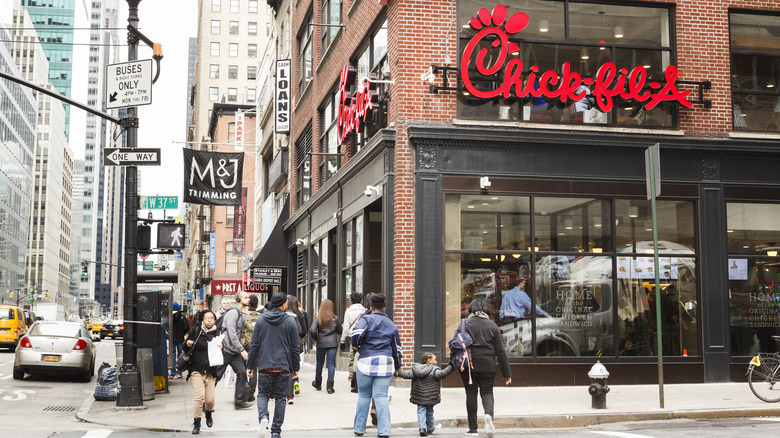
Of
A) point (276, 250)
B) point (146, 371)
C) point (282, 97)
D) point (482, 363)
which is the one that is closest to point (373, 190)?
point (146, 371)

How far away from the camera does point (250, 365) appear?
10.3 metres

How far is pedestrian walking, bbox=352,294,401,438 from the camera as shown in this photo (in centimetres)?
1036

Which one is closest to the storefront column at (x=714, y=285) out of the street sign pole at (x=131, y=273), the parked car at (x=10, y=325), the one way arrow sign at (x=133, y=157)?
the one way arrow sign at (x=133, y=157)

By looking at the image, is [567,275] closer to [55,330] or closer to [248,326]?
[248,326]

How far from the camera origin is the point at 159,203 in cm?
1692

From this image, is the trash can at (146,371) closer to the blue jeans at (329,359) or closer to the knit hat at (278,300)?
the blue jeans at (329,359)

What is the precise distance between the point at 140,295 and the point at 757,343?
12.3 meters

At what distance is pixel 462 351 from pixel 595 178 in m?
7.09

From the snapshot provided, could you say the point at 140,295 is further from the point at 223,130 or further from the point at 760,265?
the point at 223,130

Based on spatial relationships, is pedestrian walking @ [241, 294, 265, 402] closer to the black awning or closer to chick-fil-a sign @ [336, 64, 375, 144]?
chick-fil-a sign @ [336, 64, 375, 144]

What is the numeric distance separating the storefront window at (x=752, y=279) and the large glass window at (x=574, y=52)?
2.58 metres

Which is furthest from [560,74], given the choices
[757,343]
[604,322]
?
[757,343]

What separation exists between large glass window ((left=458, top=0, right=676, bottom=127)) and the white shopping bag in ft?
23.6

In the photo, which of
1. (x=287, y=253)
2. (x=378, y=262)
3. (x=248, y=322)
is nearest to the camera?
(x=248, y=322)
